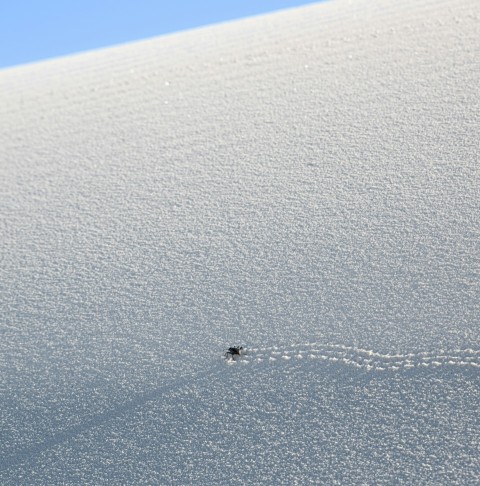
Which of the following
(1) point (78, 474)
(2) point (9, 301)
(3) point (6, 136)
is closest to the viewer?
(1) point (78, 474)

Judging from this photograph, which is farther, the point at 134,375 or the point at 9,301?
the point at 9,301

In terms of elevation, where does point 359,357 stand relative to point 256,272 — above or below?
below

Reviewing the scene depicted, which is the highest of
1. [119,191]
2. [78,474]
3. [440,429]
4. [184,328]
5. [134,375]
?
[119,191]

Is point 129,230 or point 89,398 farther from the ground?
point 129,230

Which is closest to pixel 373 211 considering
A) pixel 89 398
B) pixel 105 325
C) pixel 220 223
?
pixel 220 223

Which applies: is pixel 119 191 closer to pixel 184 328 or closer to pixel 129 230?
pixel 129 230
